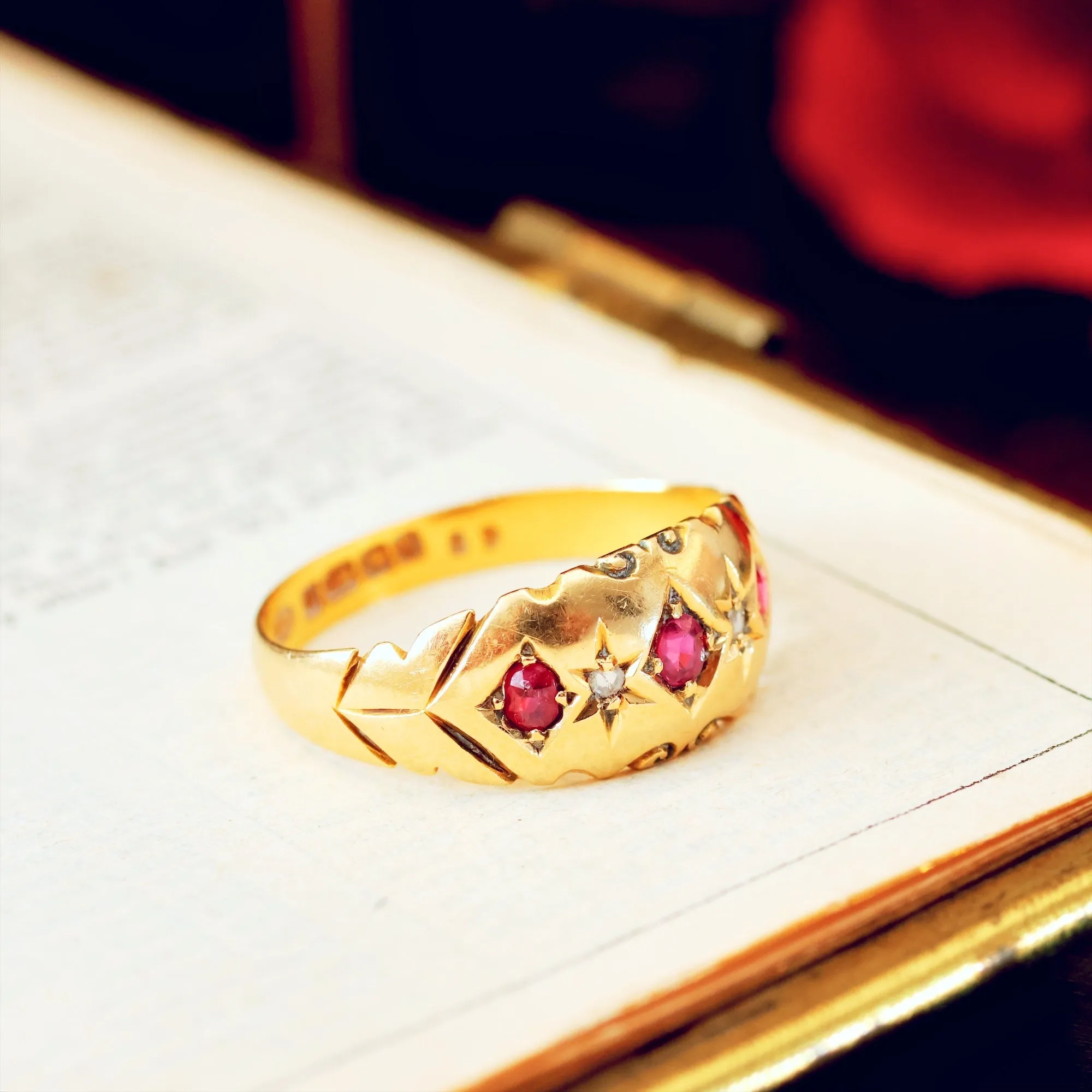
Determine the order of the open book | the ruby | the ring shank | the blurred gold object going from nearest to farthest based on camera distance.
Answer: the open book
the ruby
the ring shank
the blurred gold object

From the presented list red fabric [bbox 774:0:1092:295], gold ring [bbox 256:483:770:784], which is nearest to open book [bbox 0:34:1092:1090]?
gold ring [bbox 256:483:770:784]

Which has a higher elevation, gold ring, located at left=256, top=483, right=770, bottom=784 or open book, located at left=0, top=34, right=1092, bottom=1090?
gold ring, located at left=256, top=483, right=770, bottom=784

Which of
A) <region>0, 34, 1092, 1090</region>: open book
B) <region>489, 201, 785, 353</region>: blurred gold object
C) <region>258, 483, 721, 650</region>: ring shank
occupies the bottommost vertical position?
<region>258, 483, 721, 650</region>: ring shank

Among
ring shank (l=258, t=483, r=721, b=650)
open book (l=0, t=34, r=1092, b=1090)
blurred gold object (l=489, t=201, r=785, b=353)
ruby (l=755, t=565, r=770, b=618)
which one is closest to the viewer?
open book (l=0, t=34, r=1092, b=1090)

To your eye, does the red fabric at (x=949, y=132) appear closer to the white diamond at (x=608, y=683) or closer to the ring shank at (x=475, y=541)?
the ring shank at (x=475, y=541)

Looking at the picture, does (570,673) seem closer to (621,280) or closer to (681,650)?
(681,650)

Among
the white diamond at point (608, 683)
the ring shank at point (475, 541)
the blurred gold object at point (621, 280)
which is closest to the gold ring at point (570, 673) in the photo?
the white diamond at point (608, 683)

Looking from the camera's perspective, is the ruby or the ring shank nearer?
the ruby

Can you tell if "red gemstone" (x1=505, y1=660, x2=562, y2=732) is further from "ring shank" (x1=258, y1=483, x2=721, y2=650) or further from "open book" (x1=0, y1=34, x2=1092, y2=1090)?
"ring shank" (x1=258, y1=483, x2=721, y2=650)

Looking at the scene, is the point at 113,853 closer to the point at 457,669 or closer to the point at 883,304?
the point at 457,669
